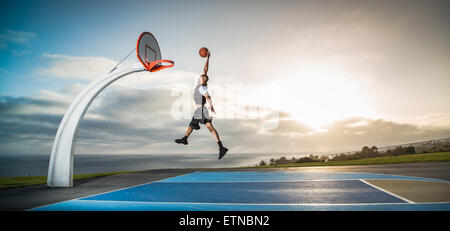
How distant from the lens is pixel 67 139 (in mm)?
10102

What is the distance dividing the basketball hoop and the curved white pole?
2067mm

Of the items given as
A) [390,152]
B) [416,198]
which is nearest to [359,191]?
[416,198]

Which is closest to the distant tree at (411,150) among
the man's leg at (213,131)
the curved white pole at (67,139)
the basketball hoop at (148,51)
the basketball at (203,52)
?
the basketball hoop at (148,51)

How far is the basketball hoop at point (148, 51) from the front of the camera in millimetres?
8459

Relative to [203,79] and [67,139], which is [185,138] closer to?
[203,79]

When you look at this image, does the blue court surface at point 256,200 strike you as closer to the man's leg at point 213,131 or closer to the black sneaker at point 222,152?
the black sneaker at point 222,152

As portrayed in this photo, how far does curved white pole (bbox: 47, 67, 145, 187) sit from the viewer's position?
10094 millimetres

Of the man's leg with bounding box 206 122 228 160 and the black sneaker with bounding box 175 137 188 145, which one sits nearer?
the man's leg with bounding box 206 122 228 160

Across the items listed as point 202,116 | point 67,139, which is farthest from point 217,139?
point 67,139

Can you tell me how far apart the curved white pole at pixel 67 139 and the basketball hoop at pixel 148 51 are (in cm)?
207

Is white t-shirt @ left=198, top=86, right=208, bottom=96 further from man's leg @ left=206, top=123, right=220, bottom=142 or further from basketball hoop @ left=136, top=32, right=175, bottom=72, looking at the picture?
basketball hoop @ left=136, top=32, right=175, bottom=72

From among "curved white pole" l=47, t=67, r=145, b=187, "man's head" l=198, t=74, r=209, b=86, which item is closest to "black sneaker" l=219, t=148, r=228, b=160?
"man's head" l=198, t=74, r=209, b=86
